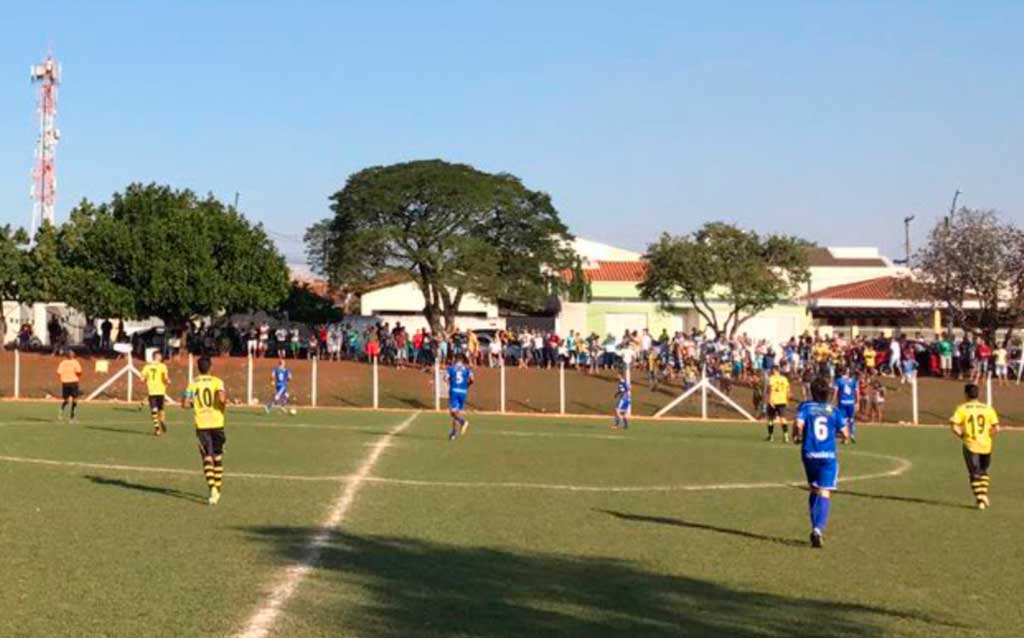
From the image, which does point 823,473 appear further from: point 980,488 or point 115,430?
point 115,430

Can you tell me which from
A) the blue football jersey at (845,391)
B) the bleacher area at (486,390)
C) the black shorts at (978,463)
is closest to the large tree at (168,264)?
the bleacher area at (486,390)

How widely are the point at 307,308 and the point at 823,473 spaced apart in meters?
52.8

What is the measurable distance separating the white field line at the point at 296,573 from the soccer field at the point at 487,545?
1.3 inches

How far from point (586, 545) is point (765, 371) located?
101 ft

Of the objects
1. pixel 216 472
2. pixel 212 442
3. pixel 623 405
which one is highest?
pixel 212 442

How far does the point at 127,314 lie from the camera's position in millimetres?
50656

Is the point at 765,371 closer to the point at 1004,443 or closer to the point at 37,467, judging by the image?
the point at 1004,443

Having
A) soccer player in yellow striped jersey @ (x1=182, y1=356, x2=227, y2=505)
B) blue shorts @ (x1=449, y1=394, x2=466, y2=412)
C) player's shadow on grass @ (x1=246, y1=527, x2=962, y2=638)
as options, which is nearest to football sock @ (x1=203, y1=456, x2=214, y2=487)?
soccer player in yellow striped jersey @ (x1=182, y1=356, x2=227, y2=505)

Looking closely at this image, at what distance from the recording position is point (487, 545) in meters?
13.1

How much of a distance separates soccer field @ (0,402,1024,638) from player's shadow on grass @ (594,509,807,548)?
0.08m

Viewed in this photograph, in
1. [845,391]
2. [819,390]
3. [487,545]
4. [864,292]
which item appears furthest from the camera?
[864,292]

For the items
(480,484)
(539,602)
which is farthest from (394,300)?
(539,602)

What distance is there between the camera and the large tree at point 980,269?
51.3 meters

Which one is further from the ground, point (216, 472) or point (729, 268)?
point (729, 268)
